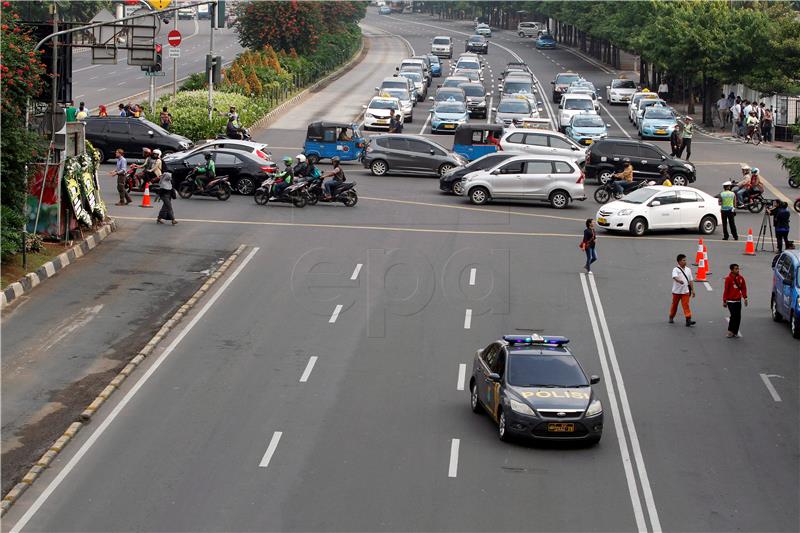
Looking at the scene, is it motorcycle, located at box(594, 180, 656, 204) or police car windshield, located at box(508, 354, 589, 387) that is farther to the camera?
motorcycle, located at box(594, 180, 656, 204)

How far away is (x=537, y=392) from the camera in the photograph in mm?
20250

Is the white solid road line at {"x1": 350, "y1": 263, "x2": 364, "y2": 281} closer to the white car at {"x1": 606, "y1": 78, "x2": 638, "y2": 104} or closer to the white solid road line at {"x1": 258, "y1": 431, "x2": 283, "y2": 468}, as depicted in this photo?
the white solid road line at {"x1": 258, "y1": 431, "x2": 283, "y2": 468}

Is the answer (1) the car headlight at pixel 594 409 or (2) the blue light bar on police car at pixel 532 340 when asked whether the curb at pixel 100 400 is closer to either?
(2) the blue light bar on police car at pixel 532 340

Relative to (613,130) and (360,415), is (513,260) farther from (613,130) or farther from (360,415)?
(613,130)

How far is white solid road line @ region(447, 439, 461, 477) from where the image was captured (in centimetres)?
1883

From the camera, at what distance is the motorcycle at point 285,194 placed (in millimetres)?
40531

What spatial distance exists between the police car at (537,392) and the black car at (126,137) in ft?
90.3

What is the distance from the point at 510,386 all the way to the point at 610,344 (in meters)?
6.65

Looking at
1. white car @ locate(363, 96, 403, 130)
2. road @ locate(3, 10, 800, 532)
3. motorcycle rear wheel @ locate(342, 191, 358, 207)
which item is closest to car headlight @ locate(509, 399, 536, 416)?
road @ locate(3, 10, 800, 532)

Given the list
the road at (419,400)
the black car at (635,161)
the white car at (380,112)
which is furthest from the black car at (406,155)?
the white car at (380,112)

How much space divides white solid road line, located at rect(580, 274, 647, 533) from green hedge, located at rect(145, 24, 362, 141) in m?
26.3

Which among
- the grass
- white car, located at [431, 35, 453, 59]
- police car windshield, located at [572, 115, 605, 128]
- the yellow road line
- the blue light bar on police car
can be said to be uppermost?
white car, located at [431, 35, 453, 59]

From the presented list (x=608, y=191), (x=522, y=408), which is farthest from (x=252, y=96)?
(x=522, y=408)

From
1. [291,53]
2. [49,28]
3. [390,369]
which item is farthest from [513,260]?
[291,53]
